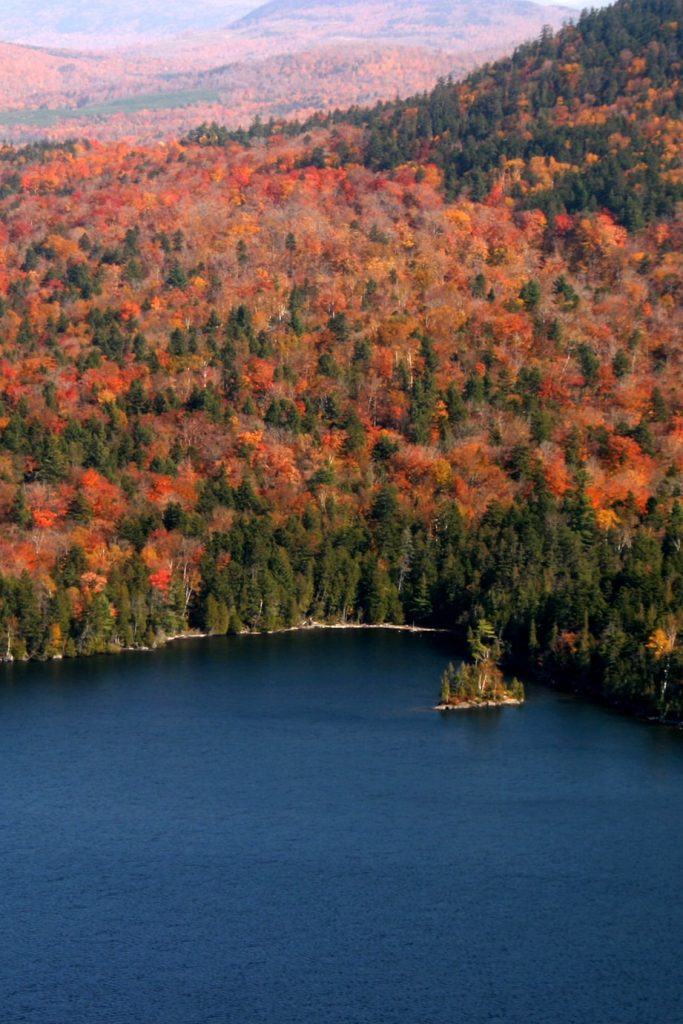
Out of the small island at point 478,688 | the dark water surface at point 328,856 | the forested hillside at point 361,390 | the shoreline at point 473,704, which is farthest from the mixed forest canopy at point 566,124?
the dark water surface at point 328,856

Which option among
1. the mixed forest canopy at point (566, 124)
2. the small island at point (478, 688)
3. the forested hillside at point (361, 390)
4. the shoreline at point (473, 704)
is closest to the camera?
the shoreline at point (473, 704)

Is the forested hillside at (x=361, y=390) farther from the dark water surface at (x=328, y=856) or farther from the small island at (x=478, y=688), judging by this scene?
the dark water surface at (x=328, y=856)

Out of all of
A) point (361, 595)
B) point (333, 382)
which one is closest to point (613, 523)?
point (361, 595)

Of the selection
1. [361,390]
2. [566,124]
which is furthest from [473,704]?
[566,124]

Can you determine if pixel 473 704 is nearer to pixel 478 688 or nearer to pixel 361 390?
pixel 478 688

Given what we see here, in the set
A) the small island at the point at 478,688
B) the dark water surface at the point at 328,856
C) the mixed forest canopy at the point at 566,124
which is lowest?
the small island at the point at 478,688

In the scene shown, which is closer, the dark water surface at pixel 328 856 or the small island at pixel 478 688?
the dark water surface at pixel 328 856

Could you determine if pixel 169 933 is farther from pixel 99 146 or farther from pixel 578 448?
pixel 99 146

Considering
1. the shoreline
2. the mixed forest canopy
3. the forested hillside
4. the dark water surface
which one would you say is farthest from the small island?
the mixed forest canopy
